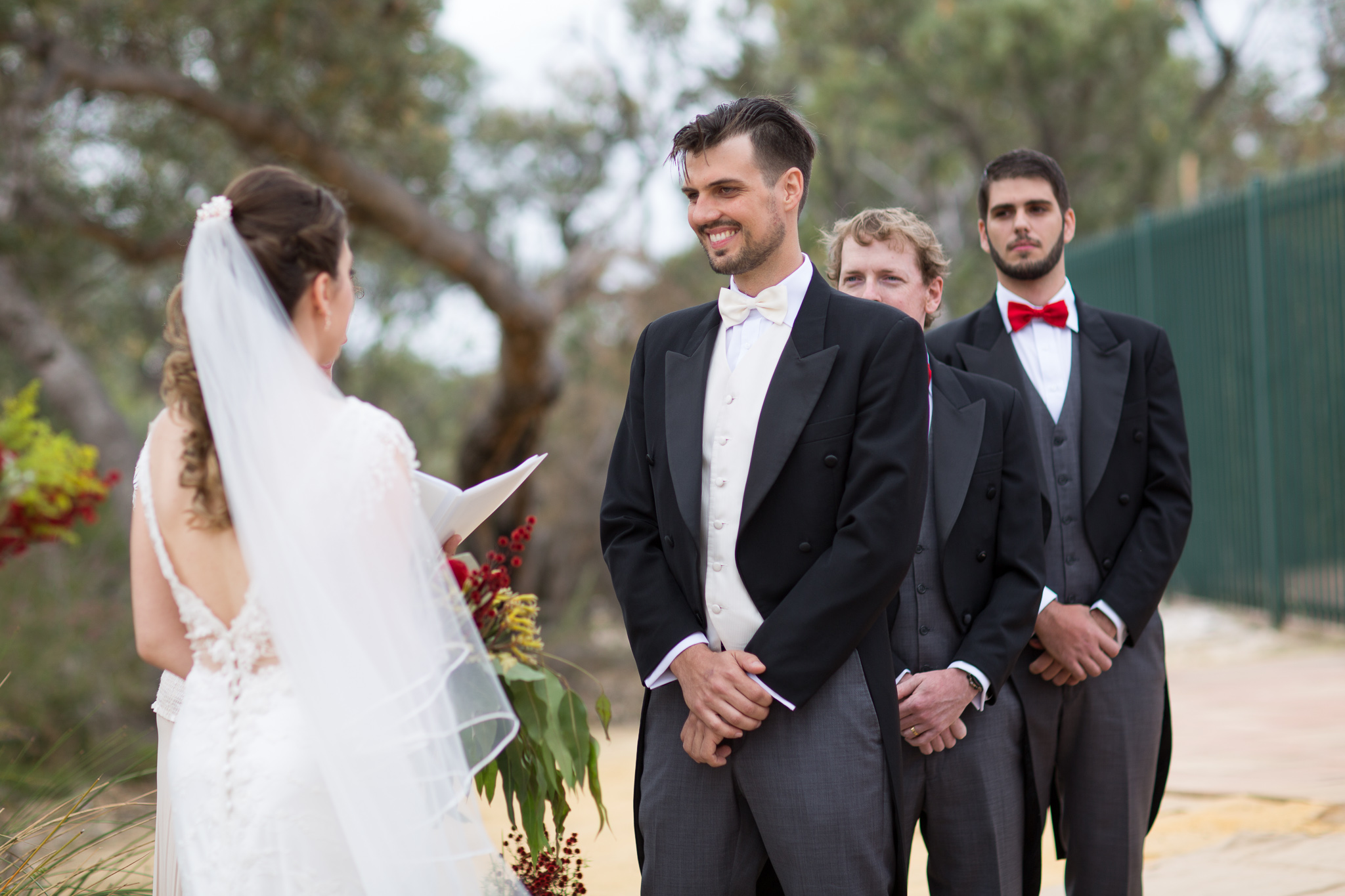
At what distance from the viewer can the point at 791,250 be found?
2633 mm

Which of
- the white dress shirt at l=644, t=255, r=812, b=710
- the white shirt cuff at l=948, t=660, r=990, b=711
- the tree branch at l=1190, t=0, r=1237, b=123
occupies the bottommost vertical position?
the white shirt cuff at l=948, t=660, r=990, b=711

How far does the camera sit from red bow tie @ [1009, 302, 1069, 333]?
334 cm

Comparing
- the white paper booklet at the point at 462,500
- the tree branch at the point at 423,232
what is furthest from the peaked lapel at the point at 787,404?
the tree branch at the point at 423,232

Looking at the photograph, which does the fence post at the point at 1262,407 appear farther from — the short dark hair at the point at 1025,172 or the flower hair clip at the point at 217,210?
the flower hair clip at the point at 217,210

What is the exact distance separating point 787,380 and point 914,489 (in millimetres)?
351

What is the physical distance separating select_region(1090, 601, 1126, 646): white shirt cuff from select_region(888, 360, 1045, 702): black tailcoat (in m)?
0.35

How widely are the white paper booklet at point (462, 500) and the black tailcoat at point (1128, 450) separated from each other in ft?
4.56

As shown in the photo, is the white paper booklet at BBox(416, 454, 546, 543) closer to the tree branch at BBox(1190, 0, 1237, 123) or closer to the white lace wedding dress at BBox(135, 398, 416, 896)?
the white lace wedding dress at BBox(135, 398, 416, 896)

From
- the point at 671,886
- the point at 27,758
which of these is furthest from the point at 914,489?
the point at 27,758

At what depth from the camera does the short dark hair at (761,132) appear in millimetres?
2557

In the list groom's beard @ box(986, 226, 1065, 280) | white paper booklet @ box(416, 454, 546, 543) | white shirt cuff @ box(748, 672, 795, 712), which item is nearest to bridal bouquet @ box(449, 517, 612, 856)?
white paper booklet @ box(416, 454, 546, 543)

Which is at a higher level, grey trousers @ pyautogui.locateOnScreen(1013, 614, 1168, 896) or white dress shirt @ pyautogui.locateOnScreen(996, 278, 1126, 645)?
white dress shirt @ pyautogui.locateOnScreen(996, 278, 1126, 645)

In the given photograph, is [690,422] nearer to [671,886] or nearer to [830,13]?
[671,886]

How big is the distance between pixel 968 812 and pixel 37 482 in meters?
4.19
